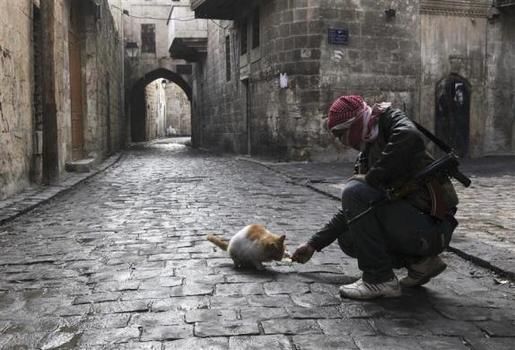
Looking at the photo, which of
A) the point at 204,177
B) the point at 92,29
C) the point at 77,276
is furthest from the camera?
the point at 92,29

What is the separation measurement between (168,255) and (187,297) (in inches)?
49.2

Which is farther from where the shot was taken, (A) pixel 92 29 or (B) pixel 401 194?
(A) pixel 92 29

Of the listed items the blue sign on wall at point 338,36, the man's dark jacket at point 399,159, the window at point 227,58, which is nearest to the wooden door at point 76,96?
the blue sign on wall at point 338,36

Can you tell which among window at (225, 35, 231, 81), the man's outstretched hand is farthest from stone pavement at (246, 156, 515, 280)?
window at (225, 35, 231, 81)

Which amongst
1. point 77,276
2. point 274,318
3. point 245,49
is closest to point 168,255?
point 77,276

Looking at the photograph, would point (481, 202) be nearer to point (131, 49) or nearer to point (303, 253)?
point (303, 253)

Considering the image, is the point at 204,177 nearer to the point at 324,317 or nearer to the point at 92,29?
the point at 92,29

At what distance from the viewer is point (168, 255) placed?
4.73 metres

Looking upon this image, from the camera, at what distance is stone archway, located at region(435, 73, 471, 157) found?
16.4 metres

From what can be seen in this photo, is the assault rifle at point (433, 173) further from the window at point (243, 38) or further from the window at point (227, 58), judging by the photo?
the window at point (227, 58)

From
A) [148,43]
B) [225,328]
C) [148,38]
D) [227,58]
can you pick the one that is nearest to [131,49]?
[148,43]

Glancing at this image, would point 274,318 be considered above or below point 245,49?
below

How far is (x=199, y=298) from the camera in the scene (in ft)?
11.5

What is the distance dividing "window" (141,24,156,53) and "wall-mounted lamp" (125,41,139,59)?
0.44 meters
